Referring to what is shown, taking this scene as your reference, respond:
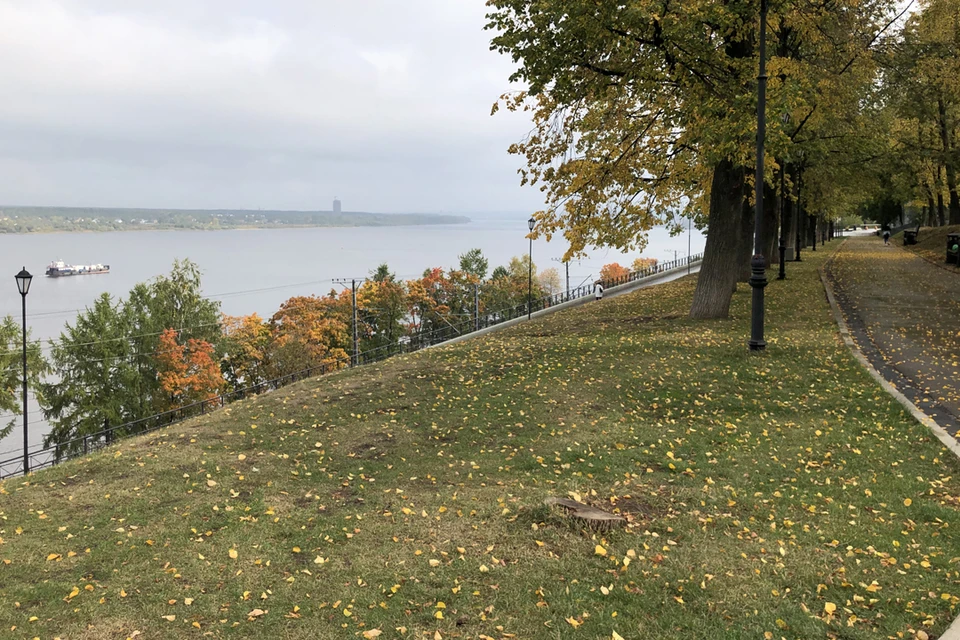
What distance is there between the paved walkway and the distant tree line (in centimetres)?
2337

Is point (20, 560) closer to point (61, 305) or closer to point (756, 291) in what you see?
point (756, 291)

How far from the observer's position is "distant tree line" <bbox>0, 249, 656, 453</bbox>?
4256 centimetres

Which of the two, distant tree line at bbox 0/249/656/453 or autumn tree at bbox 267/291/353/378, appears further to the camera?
autumn tree at bbox 267/291/353/378

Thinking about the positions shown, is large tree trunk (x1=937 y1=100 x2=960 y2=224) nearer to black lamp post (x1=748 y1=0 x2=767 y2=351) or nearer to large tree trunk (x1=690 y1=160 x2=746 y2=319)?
large tree trunk (x1=690 y1=160 x2=746 y2=319)

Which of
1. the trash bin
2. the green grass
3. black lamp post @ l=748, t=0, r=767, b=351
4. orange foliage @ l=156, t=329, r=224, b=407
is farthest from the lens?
orange foliage @ l=156, t=329, r=224, b=407

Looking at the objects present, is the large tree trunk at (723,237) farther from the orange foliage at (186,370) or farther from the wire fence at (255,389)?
the orange foliage at (186,370)

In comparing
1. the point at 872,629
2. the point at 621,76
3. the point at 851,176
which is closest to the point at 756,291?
the point at 621,76

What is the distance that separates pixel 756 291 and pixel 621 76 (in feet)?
20.5

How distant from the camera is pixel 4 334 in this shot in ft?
133

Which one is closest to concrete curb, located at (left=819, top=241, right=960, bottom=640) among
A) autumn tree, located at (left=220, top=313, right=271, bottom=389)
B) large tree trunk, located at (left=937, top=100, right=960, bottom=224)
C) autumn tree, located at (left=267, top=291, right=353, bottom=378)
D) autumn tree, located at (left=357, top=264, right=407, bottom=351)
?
large tree trunk, located at (left=937, top=100, right=960, bottom=224)

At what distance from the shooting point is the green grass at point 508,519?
4.54m

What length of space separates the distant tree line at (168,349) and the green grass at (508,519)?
26477 millimetres

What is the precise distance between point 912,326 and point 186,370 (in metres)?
41.4

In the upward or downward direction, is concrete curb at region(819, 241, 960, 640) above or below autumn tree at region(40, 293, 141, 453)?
above
